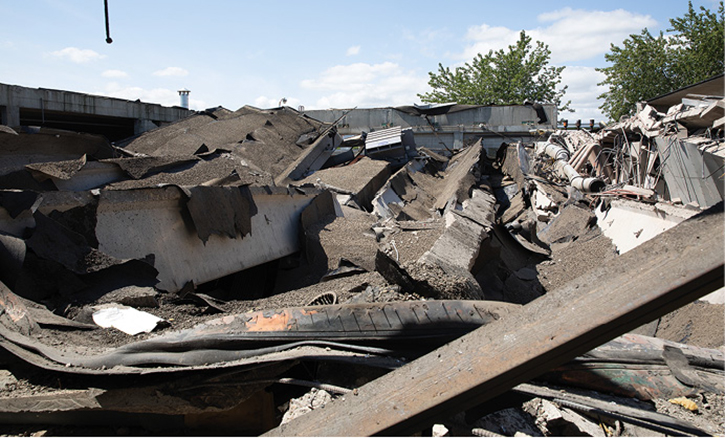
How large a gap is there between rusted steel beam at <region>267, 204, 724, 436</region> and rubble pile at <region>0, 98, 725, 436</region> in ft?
0.04

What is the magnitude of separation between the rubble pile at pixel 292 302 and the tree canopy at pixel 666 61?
878 inches

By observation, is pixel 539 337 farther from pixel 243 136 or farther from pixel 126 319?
pixel 243 136

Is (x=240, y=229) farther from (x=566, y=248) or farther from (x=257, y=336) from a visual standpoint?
(x=566, y=248)

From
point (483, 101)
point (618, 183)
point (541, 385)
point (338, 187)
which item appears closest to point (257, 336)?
point (541, 385)

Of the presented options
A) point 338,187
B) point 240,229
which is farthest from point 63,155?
point 338,187

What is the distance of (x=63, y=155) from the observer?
5.28 metres

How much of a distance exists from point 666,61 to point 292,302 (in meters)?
30.5

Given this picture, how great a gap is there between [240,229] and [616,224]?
5.90 m

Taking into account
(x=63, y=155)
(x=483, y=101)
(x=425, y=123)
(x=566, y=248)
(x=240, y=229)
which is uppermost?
(x=483, y=101)

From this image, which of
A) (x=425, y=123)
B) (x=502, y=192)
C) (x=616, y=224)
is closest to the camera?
(x=616, y=224)

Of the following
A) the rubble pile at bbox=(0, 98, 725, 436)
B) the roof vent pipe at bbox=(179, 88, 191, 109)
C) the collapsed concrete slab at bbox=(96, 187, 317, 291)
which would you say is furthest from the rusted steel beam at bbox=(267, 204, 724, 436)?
the roof vent pipe at bbox=(179, 88, 191, 109)

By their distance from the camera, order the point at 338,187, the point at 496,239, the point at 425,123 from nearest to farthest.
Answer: the point at 496,239 < the point at 338,187 < the point at 425,123

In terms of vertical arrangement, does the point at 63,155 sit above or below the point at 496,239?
above

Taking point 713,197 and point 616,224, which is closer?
point 713,197
